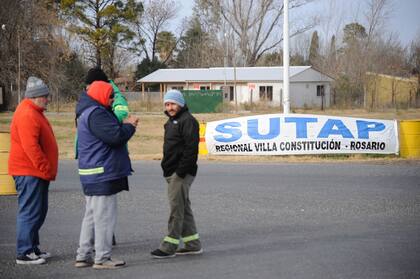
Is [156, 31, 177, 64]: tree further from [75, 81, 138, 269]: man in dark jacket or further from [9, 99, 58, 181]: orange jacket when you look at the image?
[75, 81, 138, 269]: man in dark jacket

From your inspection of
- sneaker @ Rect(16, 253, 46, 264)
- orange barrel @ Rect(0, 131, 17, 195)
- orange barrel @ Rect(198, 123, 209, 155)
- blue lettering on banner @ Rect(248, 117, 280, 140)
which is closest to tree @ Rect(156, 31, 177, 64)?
orange barrel @ Rect(198, 123, 209, 155)

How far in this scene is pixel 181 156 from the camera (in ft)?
22.8

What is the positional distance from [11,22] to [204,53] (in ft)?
92.3

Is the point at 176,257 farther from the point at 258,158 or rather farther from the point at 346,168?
the point at 258,158

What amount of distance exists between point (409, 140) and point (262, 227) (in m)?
10.8

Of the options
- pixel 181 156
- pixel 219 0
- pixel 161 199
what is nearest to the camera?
pixel 181 156

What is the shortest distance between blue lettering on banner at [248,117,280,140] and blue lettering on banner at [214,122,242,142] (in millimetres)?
327

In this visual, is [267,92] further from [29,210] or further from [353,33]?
[29,210]

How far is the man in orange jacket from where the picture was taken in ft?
21.8

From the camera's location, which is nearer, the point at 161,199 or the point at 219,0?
the point at 161,199

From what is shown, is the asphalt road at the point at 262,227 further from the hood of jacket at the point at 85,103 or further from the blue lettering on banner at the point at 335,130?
the blue lettering on banner at the point at 335,130

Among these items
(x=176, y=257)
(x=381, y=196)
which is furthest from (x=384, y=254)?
(x=381, y=196)

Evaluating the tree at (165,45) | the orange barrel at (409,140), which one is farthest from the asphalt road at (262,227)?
the tree at (165,45)

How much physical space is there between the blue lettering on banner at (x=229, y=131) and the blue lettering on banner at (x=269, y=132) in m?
0.33
